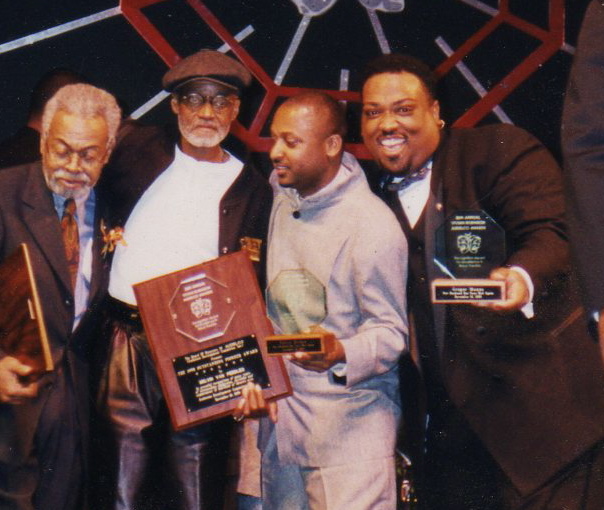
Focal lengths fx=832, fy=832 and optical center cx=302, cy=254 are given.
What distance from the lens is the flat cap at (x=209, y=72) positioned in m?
2.92

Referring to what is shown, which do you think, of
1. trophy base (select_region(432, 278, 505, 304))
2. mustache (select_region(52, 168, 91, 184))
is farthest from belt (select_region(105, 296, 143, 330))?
trophy base (select_region(432, 278, 505, 304))

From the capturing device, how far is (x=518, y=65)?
4.03 meters

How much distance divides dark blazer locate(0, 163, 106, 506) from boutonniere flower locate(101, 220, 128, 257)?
164mm

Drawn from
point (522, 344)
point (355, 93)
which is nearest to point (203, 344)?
point (522, 344)

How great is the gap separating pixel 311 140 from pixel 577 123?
130cm

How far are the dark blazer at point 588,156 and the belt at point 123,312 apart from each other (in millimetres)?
1597

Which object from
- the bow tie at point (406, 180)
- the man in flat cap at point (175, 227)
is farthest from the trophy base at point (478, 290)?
the man in flat cap at point (175, 227)

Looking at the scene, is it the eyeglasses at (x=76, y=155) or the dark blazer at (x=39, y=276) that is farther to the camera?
the eyeglasses at (x=76, y=155)

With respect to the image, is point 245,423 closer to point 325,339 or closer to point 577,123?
point 325,339

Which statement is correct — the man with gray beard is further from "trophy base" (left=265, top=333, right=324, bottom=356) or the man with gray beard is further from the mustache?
"trophy base" (left=265, top=333, right=324, bottom=356)

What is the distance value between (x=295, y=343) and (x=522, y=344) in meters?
0.76

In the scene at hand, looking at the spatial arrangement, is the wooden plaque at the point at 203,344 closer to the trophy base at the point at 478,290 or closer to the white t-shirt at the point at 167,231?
the white t-shirt at the point at 167,231

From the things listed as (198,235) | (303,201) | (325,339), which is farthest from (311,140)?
(325,339)

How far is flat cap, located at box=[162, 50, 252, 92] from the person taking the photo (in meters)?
2.92
